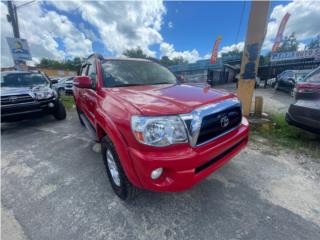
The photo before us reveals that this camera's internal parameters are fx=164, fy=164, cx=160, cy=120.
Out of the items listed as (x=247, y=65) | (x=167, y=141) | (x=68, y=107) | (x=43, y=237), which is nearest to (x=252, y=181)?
(x=167, y=141)

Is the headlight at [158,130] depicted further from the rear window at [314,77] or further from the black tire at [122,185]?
the rear window at [314,77]

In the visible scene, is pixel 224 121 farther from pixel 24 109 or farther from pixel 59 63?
pixel 59 63

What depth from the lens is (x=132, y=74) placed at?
2.70 metres

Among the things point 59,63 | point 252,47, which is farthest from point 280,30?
point 59,63

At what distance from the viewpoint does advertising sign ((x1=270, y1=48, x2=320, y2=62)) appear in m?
14.5

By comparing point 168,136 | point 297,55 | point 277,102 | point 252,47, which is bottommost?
point 277,102

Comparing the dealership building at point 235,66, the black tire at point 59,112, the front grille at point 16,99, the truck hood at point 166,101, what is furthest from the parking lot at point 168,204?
the dealership building at point 235,66

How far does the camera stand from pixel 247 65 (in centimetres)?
467

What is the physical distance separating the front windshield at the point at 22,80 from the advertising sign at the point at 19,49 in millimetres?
5557

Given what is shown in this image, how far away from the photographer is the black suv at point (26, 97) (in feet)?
14.1

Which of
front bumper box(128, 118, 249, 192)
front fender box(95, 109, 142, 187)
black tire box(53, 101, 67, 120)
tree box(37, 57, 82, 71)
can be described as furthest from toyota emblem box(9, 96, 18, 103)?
tree box(37, 57, 82, 71)

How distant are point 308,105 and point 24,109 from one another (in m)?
6.46

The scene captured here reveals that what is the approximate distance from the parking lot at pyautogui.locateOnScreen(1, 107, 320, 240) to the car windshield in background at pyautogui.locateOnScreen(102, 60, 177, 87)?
57.9 inches

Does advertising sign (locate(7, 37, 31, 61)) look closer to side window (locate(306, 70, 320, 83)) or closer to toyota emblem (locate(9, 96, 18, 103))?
toyota emblem (locate(9, 96, 18, 103))
